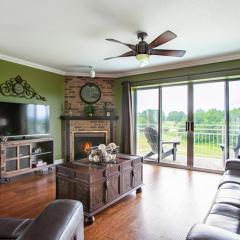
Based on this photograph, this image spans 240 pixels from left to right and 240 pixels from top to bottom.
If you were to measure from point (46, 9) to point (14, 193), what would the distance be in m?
2.61

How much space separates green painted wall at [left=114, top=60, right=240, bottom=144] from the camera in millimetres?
3944

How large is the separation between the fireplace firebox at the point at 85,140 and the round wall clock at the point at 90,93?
0.86 metres

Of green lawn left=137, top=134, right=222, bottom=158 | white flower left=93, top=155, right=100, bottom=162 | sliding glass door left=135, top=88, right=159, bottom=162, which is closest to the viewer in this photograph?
white flower left=93, top=155, right=100, bottom=162

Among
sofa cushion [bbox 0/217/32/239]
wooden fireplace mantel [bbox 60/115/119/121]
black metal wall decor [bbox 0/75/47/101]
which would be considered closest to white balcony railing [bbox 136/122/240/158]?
wooden fireplace mantel [bbox 60/115/119/121]

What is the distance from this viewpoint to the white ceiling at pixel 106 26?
7.22 ft

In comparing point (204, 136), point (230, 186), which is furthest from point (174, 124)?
point (230, 186)

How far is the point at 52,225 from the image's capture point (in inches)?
36.6

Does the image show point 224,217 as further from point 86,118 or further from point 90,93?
point 90,93

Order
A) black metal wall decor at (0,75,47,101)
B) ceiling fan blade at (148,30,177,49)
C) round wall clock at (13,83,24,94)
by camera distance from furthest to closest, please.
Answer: round wall clock at (13,83,24,94), black metal wall decor at (0,75,47,101), ceiling fan blade at (148,30,177,49)

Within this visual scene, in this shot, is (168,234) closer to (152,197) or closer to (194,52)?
(152,197)

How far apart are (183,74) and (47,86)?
3160 millimetres

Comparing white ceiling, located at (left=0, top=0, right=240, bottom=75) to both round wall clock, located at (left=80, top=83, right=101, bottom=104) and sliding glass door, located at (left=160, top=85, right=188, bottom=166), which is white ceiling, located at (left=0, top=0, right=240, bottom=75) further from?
round wall clock, located at (left=80, top=83, right=101, bottom=104)

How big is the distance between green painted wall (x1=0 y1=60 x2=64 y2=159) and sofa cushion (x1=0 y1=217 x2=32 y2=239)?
3.18 meters

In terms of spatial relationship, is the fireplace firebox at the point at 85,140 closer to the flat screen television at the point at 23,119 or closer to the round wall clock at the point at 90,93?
the round wall clock at the point at 90,93
